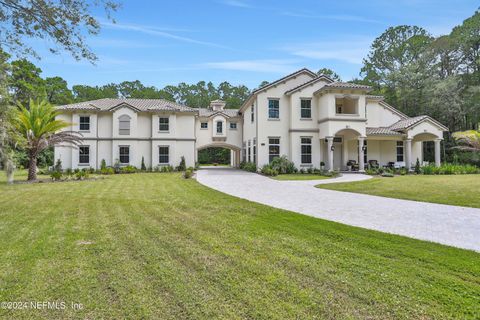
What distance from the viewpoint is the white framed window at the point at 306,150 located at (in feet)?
76.7

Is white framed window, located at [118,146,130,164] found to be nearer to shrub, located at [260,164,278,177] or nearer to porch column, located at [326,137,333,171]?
shrub, located at [260,164,278,177]

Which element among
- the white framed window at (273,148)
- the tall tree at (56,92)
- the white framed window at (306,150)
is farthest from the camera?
the tall tree at (56,92)

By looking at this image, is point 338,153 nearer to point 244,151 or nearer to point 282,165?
point 282,165

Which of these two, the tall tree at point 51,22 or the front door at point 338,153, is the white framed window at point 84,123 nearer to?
the tall tree at point 51,22

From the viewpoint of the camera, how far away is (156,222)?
6770 mm

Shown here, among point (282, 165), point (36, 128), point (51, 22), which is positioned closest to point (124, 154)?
point (36, 128)

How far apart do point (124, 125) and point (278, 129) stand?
44.4 ft

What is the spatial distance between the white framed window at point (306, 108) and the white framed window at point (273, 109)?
1.92 meters

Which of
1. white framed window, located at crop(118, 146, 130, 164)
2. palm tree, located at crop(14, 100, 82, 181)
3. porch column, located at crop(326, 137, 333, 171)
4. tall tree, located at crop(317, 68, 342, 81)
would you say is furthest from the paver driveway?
tall tree, located at crop(317, 68, 342, 81)

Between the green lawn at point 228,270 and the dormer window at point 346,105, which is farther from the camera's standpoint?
the dormer window at point 346,105

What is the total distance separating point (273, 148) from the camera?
2364 centimetres

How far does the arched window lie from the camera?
25625 millimetres

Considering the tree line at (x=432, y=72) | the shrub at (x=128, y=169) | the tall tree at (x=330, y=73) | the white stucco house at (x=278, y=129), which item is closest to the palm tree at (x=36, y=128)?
the white stucco house at (x=278, y=129)

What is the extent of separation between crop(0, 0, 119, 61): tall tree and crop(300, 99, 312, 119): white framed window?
18.7 m
